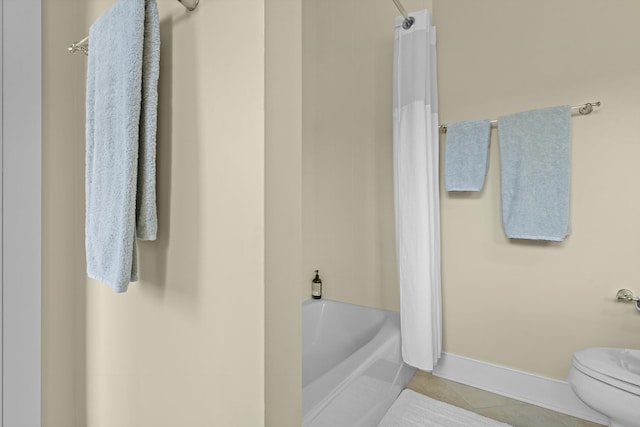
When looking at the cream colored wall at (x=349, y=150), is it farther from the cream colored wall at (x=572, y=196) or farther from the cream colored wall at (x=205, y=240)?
the cream colored wall at (x=205, y=240)

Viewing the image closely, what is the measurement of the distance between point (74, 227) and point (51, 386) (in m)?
0.52

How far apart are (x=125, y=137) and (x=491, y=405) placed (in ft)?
6.53

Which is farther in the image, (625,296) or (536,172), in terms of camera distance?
(536,172)

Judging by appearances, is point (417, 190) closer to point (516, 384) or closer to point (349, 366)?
point (349, 366)

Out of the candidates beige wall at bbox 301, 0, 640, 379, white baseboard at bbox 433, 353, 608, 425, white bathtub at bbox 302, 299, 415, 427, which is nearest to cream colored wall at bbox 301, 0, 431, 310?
beige wall at bbox 301, 0, 640, 379

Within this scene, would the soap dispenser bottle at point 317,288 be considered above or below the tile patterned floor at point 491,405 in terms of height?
above

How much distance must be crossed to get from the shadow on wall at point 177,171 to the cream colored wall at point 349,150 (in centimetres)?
155

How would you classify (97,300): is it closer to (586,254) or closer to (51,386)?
(51,386)

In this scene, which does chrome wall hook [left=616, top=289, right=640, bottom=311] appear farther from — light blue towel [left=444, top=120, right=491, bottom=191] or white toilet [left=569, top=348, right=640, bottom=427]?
light blue towel [left=444, top=120, right=491, bottom=191]

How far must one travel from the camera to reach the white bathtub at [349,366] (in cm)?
114

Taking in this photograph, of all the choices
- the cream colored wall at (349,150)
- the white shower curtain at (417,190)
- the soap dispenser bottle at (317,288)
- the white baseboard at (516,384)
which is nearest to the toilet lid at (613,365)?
the white baseboard at (516,384)

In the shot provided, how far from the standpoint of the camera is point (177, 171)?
0.71m

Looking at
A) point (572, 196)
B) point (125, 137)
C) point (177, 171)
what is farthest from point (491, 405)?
point (125, 137)
